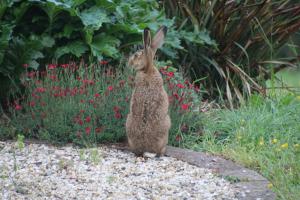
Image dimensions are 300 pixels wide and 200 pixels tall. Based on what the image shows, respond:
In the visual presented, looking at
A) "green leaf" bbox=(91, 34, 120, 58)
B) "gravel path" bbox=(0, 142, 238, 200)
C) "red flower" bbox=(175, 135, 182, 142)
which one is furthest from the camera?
"green leaf" bbox=(91, 34, 120, 58)

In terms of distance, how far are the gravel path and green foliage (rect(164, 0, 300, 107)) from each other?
306cm

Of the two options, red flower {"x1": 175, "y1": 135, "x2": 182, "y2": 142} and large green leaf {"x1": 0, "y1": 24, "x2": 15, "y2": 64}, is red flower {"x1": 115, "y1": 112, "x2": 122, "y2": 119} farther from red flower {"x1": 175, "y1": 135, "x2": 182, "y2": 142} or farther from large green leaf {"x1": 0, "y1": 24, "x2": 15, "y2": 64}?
large green leaf {"x1": 0, "y1": 24, "x2": 15, "y2": 64}

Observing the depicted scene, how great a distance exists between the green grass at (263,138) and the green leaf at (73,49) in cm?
167

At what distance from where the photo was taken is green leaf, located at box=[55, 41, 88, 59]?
7.90m

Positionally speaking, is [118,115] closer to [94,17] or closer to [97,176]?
[97,176]

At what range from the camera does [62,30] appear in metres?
8.19

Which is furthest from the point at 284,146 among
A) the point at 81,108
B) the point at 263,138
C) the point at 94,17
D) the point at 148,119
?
the point at 94,17

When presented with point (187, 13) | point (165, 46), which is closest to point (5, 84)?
point (165, 46)

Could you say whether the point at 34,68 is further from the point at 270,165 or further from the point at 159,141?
the point at 270,165

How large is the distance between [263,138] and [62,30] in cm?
285

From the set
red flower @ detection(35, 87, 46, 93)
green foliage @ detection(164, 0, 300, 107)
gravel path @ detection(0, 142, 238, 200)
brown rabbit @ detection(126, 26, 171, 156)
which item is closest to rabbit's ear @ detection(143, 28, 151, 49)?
brown rabbit @ detection(126, 26, 171, 156)

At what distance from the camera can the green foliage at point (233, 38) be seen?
30.3 ft

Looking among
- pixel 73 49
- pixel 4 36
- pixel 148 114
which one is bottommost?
pixel 148 114

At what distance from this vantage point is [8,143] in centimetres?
688
